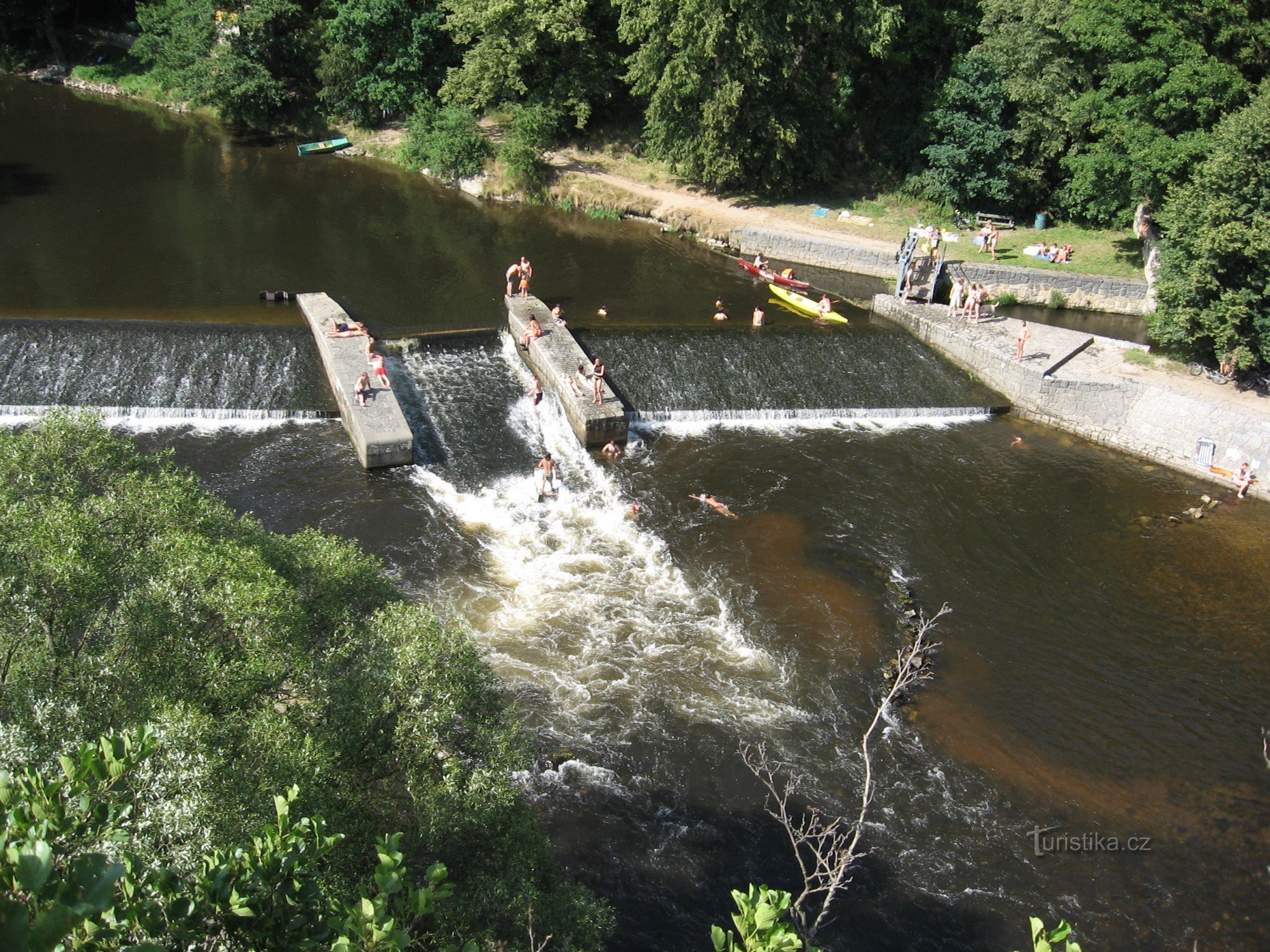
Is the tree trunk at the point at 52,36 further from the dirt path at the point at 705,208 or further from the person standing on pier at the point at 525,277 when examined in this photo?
the person standing on pier at the point at 525,277

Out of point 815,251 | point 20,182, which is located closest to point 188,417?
point 20,182

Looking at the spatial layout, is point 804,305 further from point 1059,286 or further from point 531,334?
point 531,334

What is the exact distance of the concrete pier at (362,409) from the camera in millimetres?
23000

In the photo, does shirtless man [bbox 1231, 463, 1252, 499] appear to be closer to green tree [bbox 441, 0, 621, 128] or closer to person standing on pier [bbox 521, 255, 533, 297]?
person standing on pier [bbox 521, 255, 533, 297]

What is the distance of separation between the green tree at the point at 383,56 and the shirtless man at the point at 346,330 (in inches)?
831

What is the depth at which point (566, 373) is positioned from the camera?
1033 inches

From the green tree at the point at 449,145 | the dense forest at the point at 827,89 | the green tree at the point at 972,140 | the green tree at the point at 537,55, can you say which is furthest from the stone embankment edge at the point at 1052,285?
the green tree at the point at 449,145

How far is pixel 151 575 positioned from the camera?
1085 centimetres

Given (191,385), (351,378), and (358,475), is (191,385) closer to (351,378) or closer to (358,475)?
(351,378)

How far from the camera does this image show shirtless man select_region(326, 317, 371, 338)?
26.7 m

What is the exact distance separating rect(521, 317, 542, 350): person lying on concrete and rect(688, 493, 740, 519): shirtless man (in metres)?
7.29

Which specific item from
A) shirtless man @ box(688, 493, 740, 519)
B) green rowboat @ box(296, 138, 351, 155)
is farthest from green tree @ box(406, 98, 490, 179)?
shirtless man @ box(688, 493, 740, 519)

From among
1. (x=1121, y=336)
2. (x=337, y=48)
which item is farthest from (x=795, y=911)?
(x=337, y=48)

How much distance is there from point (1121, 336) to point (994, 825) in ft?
72.0
